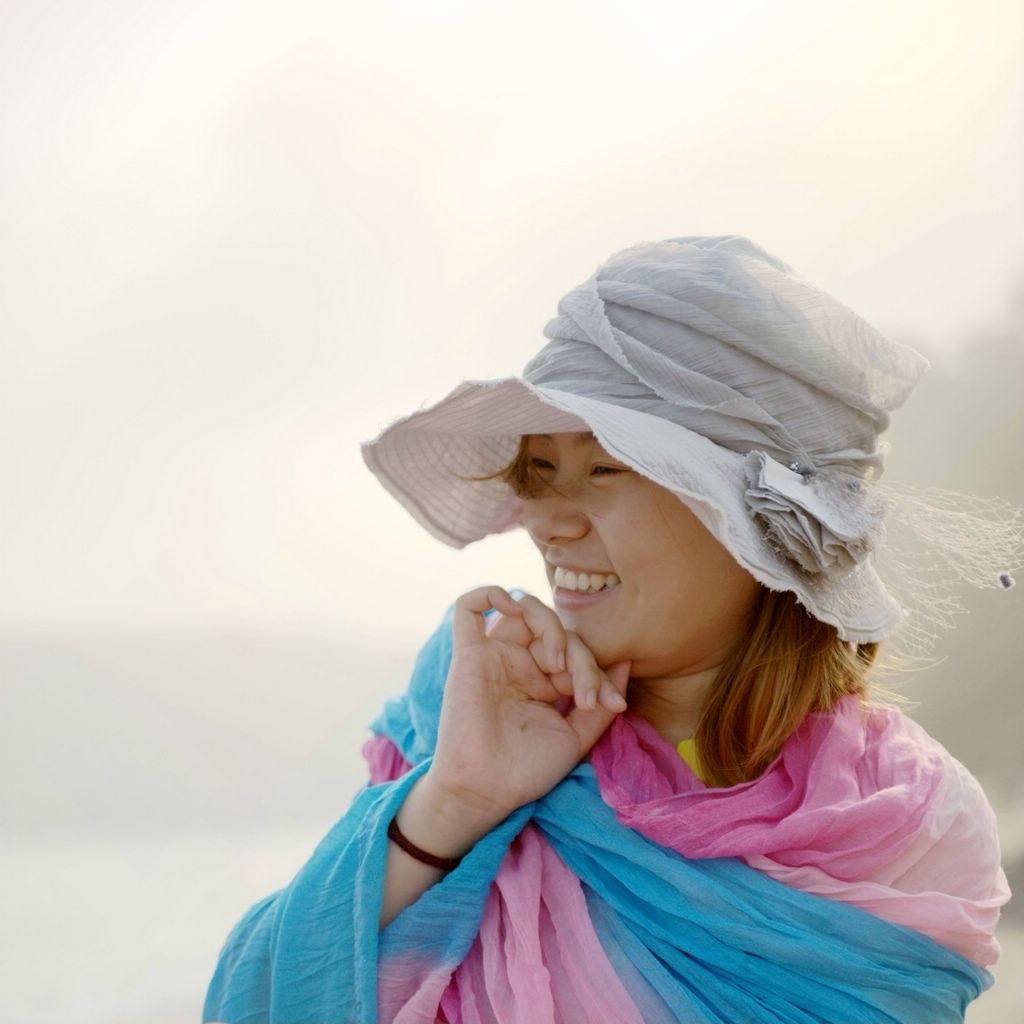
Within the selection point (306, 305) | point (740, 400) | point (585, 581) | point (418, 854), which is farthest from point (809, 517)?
point (306, 305)

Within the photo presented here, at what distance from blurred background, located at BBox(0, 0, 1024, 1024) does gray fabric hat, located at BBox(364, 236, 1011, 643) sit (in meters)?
0.76

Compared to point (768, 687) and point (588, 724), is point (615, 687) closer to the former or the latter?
point (588, 724)

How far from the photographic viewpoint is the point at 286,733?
2.09 metres

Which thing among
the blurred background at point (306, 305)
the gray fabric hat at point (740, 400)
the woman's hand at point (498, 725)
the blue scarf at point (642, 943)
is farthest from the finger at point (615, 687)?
the blurred background at point (306, 305)

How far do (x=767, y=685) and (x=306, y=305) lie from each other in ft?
3.82

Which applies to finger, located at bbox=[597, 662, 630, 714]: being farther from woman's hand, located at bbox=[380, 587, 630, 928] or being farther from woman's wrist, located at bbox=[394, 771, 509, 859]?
woman's wrist, located at bbox=[394, 771, 509, 859]

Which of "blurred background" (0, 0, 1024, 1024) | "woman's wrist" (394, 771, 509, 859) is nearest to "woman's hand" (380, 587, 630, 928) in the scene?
"woman's wrist" (394, 771, 509, 859)

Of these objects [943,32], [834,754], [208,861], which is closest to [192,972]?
[208,861]

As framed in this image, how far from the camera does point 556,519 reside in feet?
3.79

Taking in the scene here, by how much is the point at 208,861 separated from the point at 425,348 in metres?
1.00

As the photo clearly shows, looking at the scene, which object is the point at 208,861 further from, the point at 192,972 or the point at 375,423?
the point at 375,423

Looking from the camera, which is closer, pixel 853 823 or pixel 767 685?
pixel 853 823

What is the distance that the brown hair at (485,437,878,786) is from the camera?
1.15 metres

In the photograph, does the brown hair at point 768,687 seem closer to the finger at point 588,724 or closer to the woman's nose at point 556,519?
the finger at point 588,724
